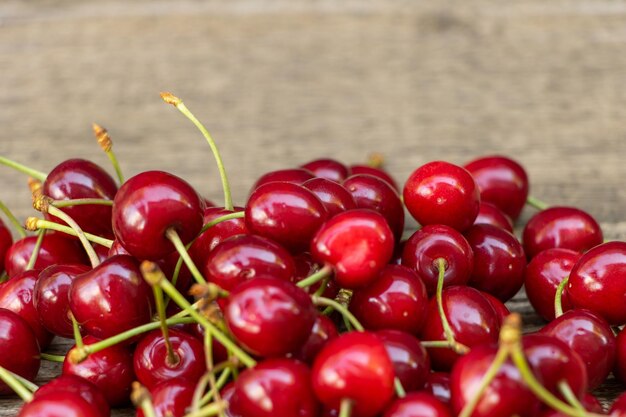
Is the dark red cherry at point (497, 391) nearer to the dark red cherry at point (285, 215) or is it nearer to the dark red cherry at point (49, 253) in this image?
the dark red cherry at point (285, 215)

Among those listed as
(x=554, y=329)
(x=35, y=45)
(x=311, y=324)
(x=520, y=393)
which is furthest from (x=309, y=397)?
(x=35, y=45)

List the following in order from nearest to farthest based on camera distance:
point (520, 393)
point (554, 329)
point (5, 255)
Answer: point (520, 393) < point (554, 329) < point (5, 255)

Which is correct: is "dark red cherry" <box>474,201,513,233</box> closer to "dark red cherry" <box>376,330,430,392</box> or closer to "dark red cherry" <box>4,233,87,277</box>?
"dark red cherry" <box>376,330,430,392</box>

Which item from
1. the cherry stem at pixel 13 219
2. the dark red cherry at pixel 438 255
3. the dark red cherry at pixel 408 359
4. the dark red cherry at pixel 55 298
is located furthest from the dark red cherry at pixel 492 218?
the cherry stem at pixel 13 219

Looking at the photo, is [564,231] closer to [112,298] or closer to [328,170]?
[328,170]

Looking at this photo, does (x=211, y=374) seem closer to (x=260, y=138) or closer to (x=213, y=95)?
(x=260, y=138)

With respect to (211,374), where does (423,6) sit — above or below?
above

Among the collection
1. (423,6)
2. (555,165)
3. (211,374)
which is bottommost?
(555,165)
